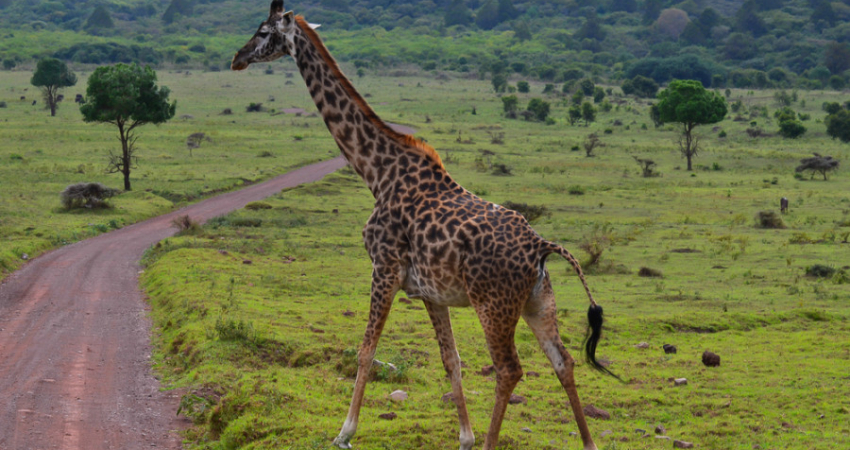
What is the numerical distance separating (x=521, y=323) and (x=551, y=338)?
820 cm

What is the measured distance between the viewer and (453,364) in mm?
8766

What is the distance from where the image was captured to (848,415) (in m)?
10.5

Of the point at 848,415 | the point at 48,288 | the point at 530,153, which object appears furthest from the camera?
the point at 530,153

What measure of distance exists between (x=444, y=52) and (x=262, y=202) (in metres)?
141

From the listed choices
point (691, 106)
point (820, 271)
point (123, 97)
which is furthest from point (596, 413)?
point (691, 106)

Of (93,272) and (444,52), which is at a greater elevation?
(444,52)

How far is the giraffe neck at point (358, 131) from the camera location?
9.03 meters

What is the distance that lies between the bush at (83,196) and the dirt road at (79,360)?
8.28 metres

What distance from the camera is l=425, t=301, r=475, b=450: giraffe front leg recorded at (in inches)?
342

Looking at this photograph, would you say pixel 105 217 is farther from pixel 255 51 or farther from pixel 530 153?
pixel 530 153

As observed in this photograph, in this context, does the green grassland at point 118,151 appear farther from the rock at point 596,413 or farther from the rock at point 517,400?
the rock at point 596,413

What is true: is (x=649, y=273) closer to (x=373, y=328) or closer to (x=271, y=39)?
(x=373, y=328)

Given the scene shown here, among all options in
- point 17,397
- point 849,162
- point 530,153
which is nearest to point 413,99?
point 530,153

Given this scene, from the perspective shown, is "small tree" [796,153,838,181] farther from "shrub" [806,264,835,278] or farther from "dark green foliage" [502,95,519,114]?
"dark green foliage" [502,95,519,114]
